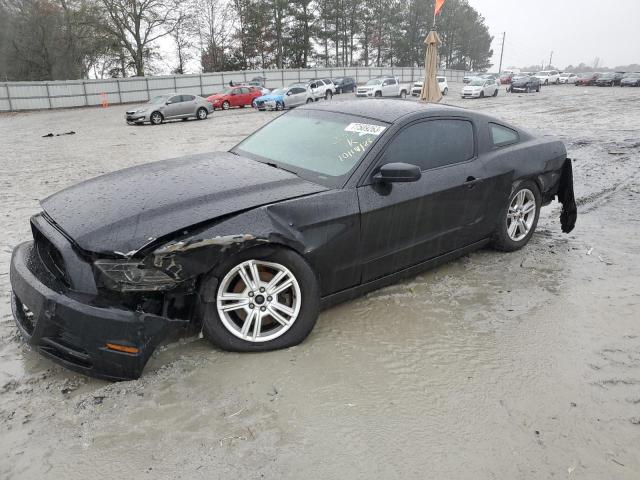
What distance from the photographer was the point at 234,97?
28328 millimetres

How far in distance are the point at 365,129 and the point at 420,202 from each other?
2.28ft

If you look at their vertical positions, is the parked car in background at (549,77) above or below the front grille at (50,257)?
above

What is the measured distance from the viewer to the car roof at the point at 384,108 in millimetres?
3926

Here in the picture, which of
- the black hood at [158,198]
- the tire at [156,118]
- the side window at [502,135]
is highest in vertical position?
the side window at [502,135]

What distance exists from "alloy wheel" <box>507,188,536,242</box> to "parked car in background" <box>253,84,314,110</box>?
71.7 ft

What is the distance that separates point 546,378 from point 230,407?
1.86 m

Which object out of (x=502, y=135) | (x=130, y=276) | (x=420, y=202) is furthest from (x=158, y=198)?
(x=502, y=135)

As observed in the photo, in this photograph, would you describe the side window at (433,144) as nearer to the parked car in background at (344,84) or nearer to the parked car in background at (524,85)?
the parked car in background at (344,84)

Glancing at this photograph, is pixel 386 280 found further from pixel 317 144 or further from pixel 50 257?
pixel 50 257

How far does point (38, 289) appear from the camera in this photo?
2672 mm

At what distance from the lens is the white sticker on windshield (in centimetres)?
373

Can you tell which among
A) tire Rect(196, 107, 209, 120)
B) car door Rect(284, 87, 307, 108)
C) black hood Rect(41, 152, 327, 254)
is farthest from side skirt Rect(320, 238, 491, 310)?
car door Rect(284, 87, 307, 108)

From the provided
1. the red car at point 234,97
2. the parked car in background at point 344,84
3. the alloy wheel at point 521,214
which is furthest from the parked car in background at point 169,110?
the alloy wheel at point 521,214

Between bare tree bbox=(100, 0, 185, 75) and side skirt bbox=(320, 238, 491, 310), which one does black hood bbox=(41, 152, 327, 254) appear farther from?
bare tree bbox=(100, 0, 185, 75)
